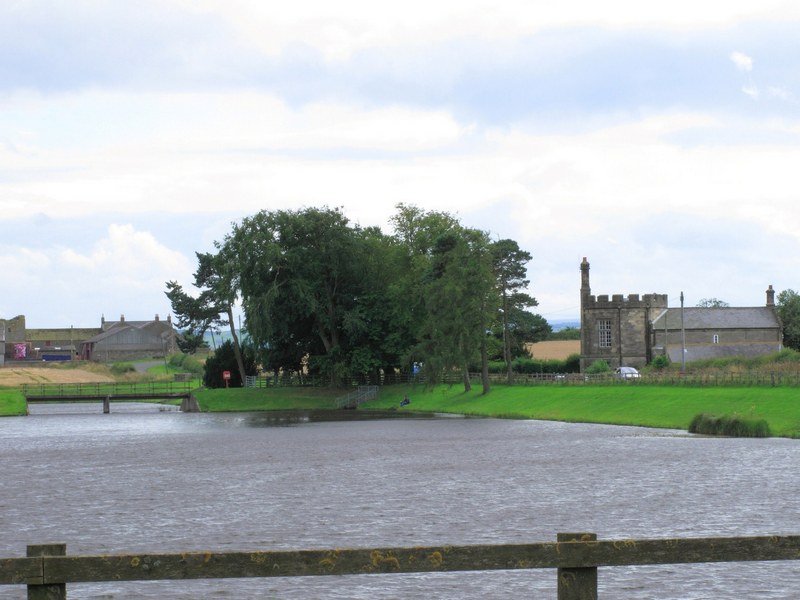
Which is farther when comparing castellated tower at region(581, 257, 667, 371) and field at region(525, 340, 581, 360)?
field at region(525, 340, 581, 360)

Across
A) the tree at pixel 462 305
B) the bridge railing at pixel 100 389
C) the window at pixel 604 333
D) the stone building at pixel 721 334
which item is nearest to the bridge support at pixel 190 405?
the bridge railing at pixel 100 389

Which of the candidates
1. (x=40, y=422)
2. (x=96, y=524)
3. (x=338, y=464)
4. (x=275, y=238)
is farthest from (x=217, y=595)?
(x=275, y=238)

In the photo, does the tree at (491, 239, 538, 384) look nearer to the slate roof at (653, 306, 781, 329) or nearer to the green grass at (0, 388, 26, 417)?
the slate roof at (653, 306, 781, 329)

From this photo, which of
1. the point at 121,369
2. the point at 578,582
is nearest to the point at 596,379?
the point at 578,582

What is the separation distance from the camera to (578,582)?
1006 cm

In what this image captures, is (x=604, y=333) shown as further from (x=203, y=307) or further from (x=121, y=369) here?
(x=121, y=369)

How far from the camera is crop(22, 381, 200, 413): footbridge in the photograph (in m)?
119

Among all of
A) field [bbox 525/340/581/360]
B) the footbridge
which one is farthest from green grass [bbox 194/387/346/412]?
field [bbox 525/340/581/360]

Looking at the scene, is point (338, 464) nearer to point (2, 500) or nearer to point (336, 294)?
point (2, 500)

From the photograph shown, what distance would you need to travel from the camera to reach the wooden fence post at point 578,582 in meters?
10.0

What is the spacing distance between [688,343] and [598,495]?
87.2 meters

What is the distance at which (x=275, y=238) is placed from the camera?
375 ft

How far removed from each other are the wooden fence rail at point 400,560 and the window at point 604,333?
118310mm

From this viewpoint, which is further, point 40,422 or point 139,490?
point 40,422
